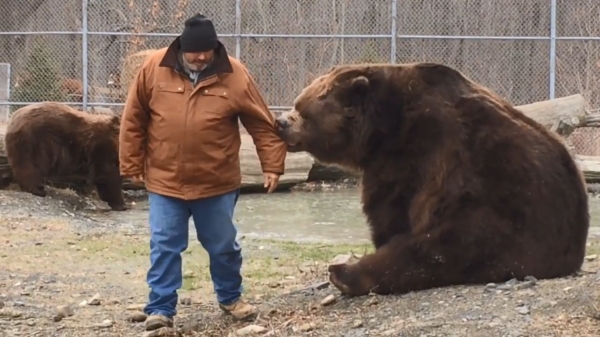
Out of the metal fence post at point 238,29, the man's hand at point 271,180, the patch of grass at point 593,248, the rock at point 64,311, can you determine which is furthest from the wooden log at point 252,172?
the man's hand at point 271,180

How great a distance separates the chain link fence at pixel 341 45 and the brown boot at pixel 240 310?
12931 mm

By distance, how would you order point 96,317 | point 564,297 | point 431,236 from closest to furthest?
point 564,297
point 431,236
point 96,317

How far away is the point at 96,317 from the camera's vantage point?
21.2ft

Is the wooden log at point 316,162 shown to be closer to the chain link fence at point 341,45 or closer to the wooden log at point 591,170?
the wooden log at point 591,170

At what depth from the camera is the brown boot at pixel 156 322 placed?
18.5 feet

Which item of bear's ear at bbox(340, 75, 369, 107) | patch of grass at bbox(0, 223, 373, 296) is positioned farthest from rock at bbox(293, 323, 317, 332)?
patch of grass at bbox(0, 223, 373, 296)

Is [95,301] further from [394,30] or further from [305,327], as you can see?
[394,30]

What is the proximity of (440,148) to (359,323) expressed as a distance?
3.94ft

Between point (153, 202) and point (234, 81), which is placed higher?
point (234, 81)

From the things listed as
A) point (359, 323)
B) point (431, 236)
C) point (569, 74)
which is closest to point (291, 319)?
point (359, 323)

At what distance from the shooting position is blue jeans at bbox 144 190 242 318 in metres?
5.68

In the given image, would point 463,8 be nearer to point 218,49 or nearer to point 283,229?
point 283,229

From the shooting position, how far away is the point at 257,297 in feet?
22.6

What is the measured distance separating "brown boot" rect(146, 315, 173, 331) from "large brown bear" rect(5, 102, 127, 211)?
306 inches
